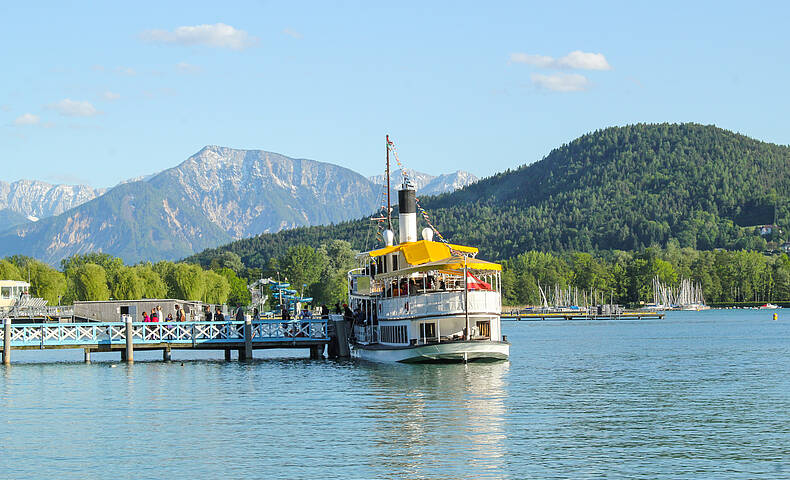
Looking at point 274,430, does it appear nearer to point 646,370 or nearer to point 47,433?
point 47,433

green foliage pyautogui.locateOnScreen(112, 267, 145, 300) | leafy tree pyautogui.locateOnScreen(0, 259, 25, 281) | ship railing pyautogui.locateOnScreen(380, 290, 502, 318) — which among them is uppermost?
leafy tree pyautogui.locateOnScreen(0, 259, 25, 281)

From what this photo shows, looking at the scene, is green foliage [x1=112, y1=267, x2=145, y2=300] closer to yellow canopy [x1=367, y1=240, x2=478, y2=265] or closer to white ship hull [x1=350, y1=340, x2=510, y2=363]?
yellow canopy [x1=367, y1=240, x2=478, y2=265]

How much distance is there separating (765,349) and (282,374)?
45.0 metres

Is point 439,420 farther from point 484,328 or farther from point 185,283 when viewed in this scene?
point 185,283

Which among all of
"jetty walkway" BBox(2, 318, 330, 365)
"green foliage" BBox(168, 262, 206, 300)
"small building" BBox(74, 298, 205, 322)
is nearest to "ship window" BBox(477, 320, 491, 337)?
"jetty walkway" BBox(2, 318, 330, 365)

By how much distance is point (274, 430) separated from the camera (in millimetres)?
37875

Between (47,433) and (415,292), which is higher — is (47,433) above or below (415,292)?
below

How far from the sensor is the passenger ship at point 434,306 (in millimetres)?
60125

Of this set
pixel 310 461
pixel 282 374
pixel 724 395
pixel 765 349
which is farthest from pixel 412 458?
pixel 765 349

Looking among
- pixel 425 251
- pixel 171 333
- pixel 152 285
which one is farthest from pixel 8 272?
pixel 425 251

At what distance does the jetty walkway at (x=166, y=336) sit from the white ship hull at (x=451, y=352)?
32.0ft

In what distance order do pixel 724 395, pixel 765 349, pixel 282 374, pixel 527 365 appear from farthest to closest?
pixel 765 349 → pixel 527 365 → pixel 282 374 → pixel 724 395

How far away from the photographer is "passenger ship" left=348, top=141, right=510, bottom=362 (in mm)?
60125

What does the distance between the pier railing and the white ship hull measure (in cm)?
→ 974
